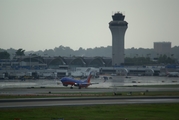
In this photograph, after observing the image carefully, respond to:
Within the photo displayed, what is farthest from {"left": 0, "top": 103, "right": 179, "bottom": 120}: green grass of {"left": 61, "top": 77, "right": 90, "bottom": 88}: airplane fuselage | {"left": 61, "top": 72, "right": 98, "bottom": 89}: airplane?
{"left": 61, "top": 77, "right": 90, "bottom": 88}: airplane fuselage

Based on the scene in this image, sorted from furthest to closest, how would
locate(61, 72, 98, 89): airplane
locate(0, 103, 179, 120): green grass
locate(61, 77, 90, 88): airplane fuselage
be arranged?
locate(61, 77, 90, 88): airplane fuselage → locate(61, 72, 98, 89): airplane → locate(0, 103, 179, 120): green grass

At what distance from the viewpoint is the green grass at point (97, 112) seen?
46.6m

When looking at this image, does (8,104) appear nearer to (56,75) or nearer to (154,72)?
(56,75)

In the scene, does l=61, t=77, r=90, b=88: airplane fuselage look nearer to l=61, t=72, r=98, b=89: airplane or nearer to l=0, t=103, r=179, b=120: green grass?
l=61, t=72, r=98, b=89: airplane

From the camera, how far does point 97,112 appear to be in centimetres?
5069

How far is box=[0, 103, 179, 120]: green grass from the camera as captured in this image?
46594 millimetres

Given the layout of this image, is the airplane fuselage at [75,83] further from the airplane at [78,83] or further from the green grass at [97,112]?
the green grass at [97,112]

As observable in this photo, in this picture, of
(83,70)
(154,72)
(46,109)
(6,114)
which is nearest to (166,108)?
(46,109)

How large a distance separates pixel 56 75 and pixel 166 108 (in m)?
104

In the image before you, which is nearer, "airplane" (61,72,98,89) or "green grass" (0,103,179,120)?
"green grass" (0,103,179,120)

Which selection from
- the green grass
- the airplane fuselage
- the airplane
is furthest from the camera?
the airplane fuselage

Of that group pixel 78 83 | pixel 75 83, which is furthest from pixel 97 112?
pixel 75 83

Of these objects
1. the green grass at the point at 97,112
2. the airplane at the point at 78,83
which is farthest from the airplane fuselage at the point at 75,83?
the green grass at the point at 97,112

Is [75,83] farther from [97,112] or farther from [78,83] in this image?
[97,112]
